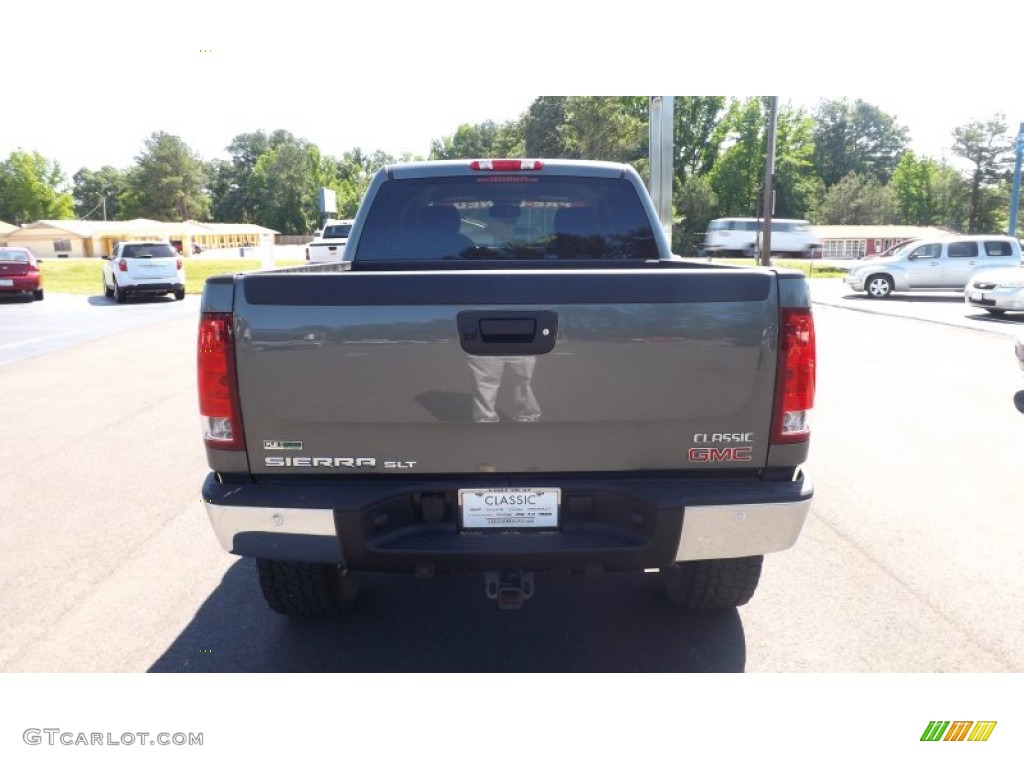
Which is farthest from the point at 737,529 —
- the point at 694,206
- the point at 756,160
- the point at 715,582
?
the point at 756,160

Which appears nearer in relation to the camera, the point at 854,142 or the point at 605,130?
the point at 605,130

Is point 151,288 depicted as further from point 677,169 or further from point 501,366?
point 677,169

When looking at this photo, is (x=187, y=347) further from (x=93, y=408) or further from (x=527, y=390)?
(x=527, y=390)

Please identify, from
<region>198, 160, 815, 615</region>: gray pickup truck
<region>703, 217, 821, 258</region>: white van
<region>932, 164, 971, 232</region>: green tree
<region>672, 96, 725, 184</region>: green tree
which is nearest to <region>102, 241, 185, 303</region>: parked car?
<region>198, 160, 815, 615</region>: gray pickup truck

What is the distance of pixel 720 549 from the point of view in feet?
8.98

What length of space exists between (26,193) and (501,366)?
118 metres

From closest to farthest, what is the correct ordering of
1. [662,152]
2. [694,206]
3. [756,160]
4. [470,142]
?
[662,152] → [694,206] → [756,160] → [470,142]

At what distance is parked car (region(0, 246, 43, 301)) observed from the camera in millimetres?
22484

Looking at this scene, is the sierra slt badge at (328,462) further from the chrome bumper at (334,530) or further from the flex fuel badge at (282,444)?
the chrome bumper at (334,530)

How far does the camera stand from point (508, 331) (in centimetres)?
261

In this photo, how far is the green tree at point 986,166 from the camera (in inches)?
3073

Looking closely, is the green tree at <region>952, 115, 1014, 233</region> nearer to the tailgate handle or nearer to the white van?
the white van
